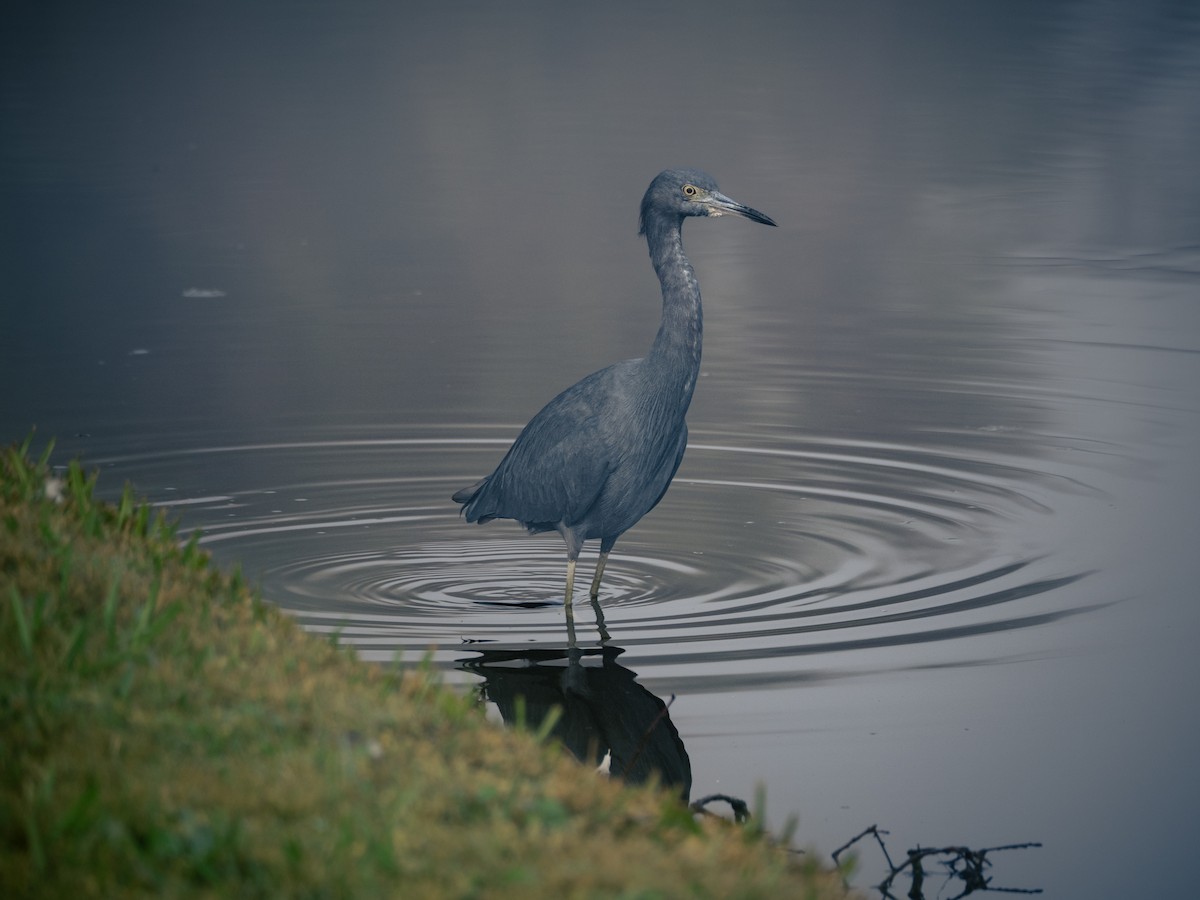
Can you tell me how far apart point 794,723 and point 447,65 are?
31987mm

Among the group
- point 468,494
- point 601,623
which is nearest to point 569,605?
point 601,623

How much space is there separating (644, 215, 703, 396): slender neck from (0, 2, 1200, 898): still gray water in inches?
42.9

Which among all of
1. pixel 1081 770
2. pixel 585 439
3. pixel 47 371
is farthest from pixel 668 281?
pixel 47 371

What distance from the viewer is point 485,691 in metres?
7.12

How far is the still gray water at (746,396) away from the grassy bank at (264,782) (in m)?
1.27

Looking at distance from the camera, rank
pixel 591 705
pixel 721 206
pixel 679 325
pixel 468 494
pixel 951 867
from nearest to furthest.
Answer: pixel 951 867, pixel 591 705, pixel 679 325, pixel 721 206, pixel 468 494

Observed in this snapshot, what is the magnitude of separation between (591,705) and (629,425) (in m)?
1.56

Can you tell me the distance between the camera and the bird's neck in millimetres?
8102

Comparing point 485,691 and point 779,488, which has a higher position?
point 779,488

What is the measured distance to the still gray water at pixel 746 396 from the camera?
679cm

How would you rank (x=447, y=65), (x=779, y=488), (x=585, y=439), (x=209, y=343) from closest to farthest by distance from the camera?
(x=585, y=439), (x=779, y=488), (x=209, y=343), (x=447, y=65)

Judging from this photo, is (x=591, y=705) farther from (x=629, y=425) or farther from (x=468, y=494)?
(x=468, y=494)

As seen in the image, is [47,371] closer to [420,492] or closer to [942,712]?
[420,492]

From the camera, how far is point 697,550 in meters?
8.99
